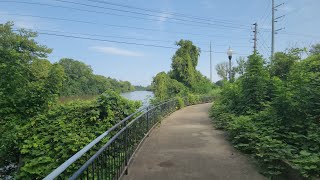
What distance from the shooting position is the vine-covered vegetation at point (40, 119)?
8.03 meters

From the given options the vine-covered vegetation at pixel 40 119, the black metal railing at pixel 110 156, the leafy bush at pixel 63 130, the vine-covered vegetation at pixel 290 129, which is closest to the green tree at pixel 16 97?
the vine-covered vegetation at pixel 40 119

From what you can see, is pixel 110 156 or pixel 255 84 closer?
pixel 110 156

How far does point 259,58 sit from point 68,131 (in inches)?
313

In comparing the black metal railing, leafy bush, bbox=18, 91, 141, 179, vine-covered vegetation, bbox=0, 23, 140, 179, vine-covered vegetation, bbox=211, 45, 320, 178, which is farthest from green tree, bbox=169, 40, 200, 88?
the black metal railing

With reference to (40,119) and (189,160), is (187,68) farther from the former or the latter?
(189,160)

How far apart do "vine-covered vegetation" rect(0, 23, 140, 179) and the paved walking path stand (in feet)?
6.70

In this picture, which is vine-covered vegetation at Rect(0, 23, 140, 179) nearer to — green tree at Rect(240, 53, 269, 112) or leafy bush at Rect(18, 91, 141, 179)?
leafy bush at Rect(18, 91, 141, 179)

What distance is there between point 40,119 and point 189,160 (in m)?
5.84

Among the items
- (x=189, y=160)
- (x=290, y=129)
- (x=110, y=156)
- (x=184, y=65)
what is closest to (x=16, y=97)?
(x=110, y=156)

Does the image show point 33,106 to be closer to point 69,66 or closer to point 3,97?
point 3,97

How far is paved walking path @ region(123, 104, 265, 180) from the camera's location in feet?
17.1

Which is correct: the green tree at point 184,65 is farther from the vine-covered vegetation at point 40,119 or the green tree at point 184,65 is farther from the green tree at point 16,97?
the green tree at point 16,97

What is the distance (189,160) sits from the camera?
6.25 meters

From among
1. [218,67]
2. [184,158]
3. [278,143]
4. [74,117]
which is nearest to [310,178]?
[278,143]
